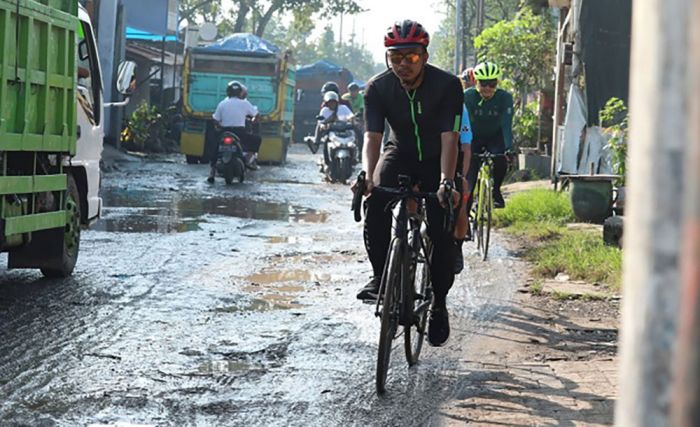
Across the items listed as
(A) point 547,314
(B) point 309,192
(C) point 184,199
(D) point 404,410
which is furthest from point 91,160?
(B) point 309,192

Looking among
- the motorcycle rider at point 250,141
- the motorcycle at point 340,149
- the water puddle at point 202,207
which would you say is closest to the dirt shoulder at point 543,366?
the water puddle at point 202,207

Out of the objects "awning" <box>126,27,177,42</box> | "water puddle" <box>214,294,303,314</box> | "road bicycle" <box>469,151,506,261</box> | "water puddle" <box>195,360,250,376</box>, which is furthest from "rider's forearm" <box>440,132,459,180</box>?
"awning" <box>126,27,177,42</box>

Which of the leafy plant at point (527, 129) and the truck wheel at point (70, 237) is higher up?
the leafy plant at point (527, 129)

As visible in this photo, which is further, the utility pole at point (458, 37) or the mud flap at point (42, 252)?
the utility pole at point (458, 37)

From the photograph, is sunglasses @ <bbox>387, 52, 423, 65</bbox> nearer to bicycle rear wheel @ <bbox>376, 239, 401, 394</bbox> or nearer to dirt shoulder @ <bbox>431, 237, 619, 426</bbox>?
bicycle rear wheel @ <bbox>376, 239, 401, 394</bbox>

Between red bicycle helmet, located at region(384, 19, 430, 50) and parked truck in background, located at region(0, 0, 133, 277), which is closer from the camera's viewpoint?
red bicycle helmet, located at region(384, 19, 430, 50)

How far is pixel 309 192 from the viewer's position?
19.8m

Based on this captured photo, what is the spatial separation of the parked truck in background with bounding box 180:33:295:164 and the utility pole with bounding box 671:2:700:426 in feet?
80.5

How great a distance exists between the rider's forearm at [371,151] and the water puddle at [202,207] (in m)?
8.01

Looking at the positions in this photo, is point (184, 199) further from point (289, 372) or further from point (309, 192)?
point (289, 372)

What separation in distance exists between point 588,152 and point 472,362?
11410 millimetres

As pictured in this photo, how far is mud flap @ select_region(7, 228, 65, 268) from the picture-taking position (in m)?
8.98

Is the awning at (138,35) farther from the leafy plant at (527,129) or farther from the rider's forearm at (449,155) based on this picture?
the rider's forearm at (449,155)

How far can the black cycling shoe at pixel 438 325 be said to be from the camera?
21.6ft
